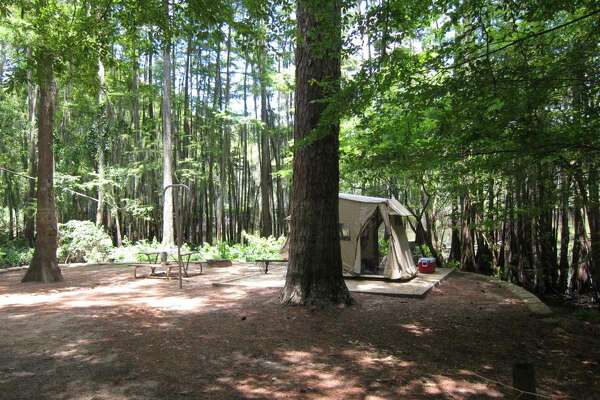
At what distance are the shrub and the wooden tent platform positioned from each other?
7150mm

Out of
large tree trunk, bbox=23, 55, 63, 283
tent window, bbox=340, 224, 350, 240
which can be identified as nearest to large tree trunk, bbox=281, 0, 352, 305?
tent window, bbox=340, 224, 350, 240

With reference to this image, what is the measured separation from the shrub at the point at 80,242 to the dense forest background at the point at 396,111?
244 cm

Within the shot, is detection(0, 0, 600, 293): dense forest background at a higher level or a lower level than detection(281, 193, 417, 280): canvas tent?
higher

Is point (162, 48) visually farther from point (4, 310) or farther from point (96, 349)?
point (4, 310)

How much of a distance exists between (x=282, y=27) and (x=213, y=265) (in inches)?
325

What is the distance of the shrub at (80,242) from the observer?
14180 millimetres

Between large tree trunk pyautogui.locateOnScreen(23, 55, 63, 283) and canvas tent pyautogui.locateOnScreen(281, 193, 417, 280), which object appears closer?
canvas tent pyautogui.locateOnScreen(281, 193, 417, 280)

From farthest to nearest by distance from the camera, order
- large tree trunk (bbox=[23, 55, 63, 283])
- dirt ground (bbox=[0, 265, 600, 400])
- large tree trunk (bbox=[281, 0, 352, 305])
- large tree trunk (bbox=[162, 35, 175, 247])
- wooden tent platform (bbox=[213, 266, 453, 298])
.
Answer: large tree trunk (bbox=[162, 35, 175, 247])
large tree trunk (bbox=[23, 55, 63, 283])
wooden tent platform (bbox=[213, 266, 453, 298])
large tree trunk (bbox=[281, 0, 352, 305])
dirt ground (bbox=[0, 265, 600, 400])

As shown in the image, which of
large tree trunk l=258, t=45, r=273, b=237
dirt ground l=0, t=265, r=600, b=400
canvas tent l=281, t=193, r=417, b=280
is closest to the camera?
dirt ground l=0, t=265, r=600, b=400

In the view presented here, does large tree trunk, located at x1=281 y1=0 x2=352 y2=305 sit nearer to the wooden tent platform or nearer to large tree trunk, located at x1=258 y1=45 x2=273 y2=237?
the wooden tent platform

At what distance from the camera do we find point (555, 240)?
994cm

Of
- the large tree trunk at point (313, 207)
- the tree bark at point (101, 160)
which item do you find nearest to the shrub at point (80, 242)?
the tree bark at point (101, 160)

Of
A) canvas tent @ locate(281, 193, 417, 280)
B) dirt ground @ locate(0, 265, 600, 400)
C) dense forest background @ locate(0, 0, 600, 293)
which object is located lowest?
dirt ground @ locate(0, 265, 600, 400)

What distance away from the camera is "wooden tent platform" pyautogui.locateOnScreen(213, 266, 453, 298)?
7496mm
